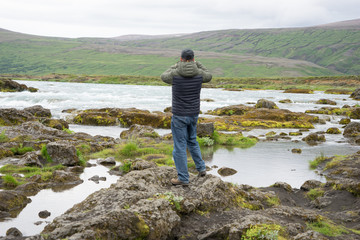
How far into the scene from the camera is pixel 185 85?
7.51m

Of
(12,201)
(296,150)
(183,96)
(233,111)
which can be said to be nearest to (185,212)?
(183,96)

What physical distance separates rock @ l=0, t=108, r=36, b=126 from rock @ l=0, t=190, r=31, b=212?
1627 centimetres

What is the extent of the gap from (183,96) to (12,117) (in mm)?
19680

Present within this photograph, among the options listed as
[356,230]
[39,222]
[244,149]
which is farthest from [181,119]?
[244,149]

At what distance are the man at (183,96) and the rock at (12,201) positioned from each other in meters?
3.61

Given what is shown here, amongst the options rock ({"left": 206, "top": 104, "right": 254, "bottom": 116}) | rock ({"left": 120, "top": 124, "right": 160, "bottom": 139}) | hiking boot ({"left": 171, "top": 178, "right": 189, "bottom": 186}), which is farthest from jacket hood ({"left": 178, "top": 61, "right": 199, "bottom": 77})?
rock ({"left": 206, "top": 104, "right": 254, "bottom": 116})

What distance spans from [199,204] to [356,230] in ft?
10.2

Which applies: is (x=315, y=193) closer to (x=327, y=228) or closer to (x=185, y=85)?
(x=327, y=228)

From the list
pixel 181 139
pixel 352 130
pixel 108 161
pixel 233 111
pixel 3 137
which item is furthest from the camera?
pixel 233 111

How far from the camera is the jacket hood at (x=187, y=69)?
7414 millimetres

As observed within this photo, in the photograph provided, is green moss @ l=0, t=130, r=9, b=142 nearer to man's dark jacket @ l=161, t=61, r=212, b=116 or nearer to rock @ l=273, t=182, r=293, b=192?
man's dark jacket @ l=161, t=61, r=212, b=116

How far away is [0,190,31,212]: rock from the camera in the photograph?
7.63m

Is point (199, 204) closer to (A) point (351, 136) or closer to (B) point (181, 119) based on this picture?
(B) point (181, 119)

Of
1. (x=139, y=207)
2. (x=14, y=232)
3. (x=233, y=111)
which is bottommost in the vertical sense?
(x=233, y=111)
